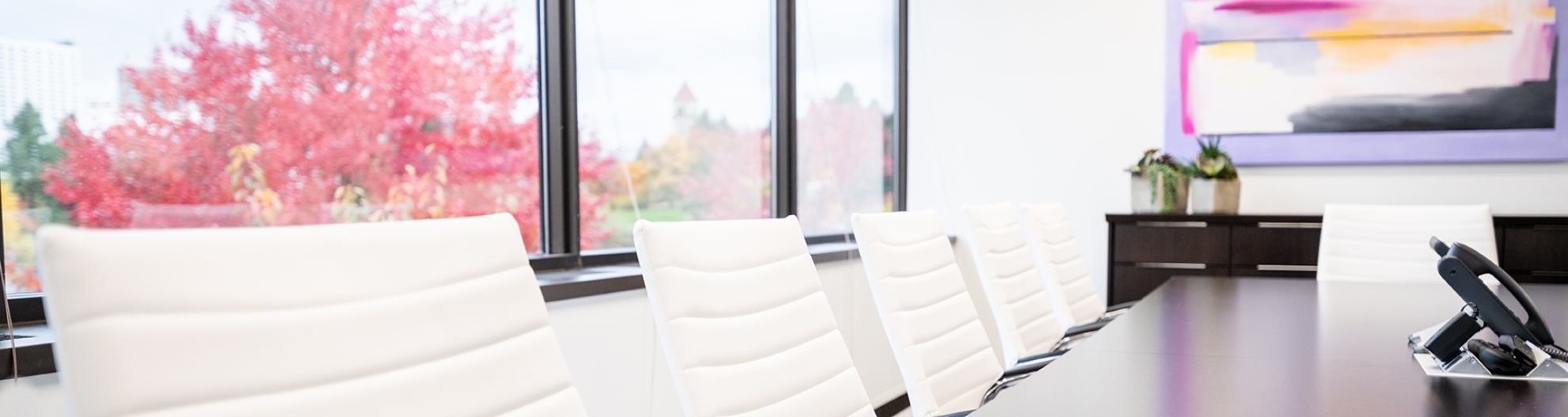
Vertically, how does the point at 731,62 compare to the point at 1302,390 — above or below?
above

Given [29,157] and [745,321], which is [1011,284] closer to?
[745,321]

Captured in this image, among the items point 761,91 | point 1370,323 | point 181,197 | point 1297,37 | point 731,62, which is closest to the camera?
point 181,197

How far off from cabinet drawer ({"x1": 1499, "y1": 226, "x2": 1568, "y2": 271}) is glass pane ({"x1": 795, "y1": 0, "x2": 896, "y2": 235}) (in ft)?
7.74

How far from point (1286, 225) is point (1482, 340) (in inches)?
103

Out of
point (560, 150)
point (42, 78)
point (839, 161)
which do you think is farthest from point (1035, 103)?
point (42, 78)

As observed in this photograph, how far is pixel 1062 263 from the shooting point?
3180 mm

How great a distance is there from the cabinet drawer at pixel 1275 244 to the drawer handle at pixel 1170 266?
0.12 meters

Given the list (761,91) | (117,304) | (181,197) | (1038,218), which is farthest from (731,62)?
(117,304)

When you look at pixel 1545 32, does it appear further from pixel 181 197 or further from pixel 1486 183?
pixel 181 197

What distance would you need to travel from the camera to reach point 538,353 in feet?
3.72

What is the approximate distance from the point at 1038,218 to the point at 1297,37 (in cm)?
197

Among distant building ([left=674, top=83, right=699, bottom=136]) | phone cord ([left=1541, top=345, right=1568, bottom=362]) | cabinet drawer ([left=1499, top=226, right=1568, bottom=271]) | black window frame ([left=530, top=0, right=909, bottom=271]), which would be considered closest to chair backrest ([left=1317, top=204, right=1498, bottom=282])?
cabinet drawer ([left=1499, top=226, right=1568, bottom=271])

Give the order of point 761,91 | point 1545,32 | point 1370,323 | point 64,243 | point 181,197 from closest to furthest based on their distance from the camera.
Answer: point 64,243 → point 181,197 → point 1370,323 → point 761,91 → point 1545,32

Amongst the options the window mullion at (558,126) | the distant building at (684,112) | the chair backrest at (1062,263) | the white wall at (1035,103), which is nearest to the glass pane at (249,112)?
the window mullion at (558,126)
